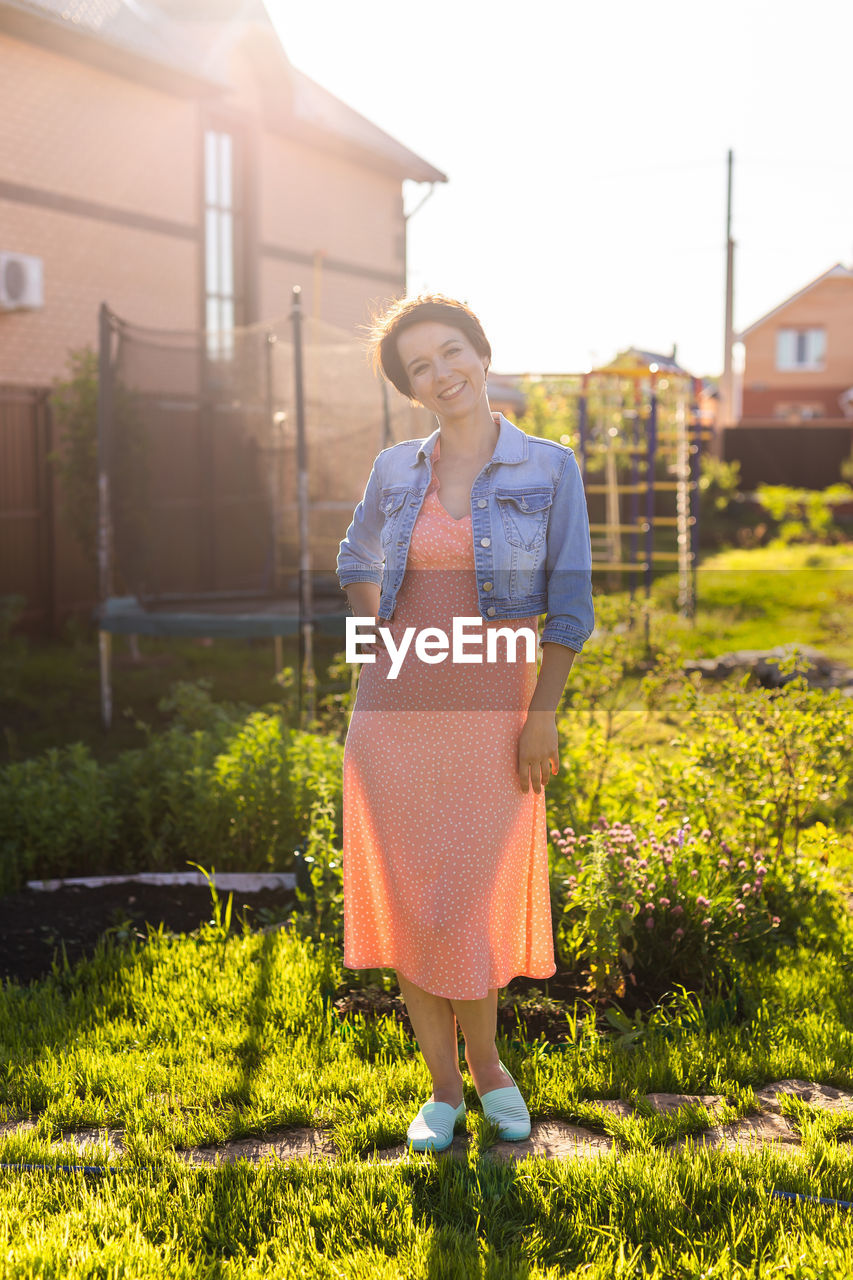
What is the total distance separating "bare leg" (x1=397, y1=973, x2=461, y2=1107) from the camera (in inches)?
116

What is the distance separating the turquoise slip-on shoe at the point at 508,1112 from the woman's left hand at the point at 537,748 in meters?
0.76

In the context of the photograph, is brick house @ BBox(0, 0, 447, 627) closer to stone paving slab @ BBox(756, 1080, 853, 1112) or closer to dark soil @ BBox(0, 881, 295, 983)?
dark soil @ BBox(0, 881, 295, 983)

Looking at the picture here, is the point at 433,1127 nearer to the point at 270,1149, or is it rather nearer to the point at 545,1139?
the point at 545,1139

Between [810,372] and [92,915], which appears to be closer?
[92,915]

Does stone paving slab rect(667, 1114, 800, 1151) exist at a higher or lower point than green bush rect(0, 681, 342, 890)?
lower

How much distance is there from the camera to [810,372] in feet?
139

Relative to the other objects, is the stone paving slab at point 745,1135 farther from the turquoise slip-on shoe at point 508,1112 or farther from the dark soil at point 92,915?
the dark soil at point 92,915

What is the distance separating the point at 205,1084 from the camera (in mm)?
3193

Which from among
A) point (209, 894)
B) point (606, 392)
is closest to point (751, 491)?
point (606, 392)

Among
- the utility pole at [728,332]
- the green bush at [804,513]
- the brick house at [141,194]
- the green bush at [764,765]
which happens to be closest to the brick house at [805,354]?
the utility pole at [728,332]

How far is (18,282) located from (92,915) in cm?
798

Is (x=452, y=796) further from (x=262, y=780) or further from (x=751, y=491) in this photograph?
(x=751, y=491)

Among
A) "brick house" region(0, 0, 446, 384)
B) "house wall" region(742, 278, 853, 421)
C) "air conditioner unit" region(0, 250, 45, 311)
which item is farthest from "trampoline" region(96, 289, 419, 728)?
"house wall" region(742, 278, 853, 421)

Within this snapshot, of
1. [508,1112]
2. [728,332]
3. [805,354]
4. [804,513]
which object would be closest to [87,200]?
[508,1112]
